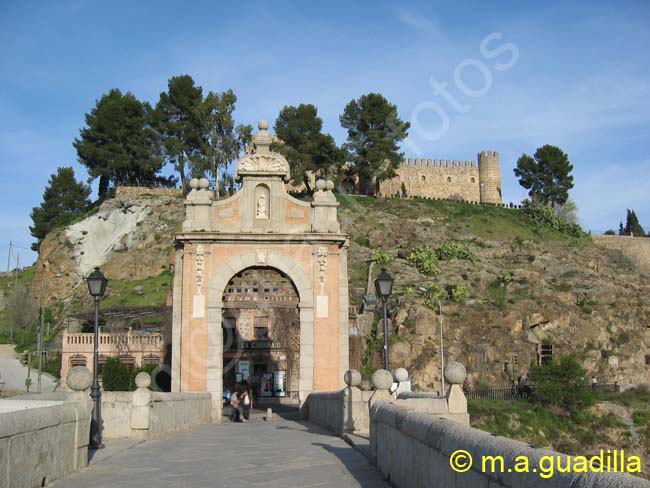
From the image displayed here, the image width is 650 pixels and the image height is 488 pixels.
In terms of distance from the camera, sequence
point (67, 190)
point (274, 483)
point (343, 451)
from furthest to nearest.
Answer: point (67, 190) → point (343, 451) → point (274, 483)

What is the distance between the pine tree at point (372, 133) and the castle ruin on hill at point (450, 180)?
11658 millimetres

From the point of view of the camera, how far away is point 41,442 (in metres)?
8.14

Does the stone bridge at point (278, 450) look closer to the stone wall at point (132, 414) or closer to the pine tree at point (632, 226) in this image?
the stone wall at point (132, 414)

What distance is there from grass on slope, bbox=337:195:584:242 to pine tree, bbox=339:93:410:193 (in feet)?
11.7

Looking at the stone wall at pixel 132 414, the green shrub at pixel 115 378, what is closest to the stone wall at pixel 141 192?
the green shrub at pixel 115 378

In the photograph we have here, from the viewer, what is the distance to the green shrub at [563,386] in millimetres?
44984

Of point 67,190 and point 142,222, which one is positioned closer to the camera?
point 142,222

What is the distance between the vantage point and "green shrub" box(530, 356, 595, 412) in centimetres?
4498

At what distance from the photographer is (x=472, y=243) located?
72.5 meters

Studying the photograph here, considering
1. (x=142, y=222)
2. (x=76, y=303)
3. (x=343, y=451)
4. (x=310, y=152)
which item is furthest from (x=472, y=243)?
(x=343, y=451)

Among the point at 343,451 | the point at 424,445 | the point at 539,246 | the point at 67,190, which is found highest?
the point at 67,190

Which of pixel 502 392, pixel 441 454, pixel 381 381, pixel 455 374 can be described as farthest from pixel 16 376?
pixel 441 454

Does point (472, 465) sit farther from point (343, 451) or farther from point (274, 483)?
point (343, 451)

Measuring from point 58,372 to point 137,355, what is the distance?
7.27m
